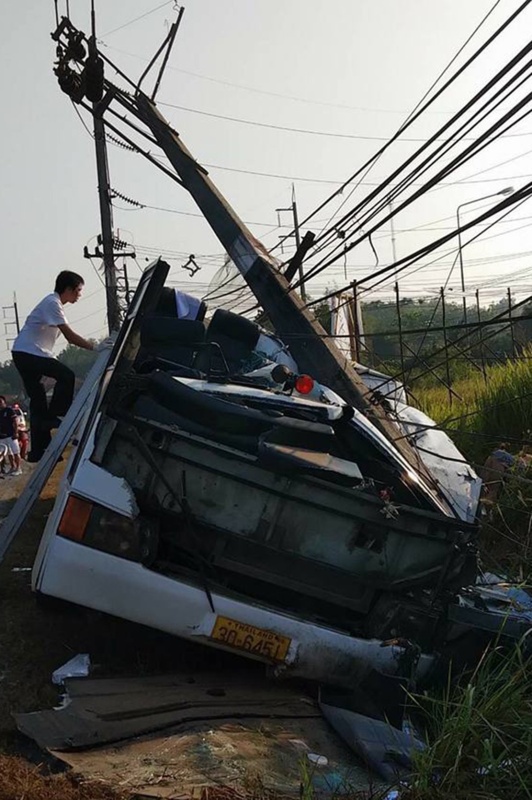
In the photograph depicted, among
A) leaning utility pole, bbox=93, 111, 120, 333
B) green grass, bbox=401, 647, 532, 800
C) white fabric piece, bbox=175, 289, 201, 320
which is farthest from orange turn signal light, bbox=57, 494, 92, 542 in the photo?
leaning utility pole, bbox=93, 111, 120, 333

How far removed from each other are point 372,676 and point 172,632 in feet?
3.40

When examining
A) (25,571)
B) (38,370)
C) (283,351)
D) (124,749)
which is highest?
(283,351)

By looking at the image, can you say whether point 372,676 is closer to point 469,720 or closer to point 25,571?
point 469,720

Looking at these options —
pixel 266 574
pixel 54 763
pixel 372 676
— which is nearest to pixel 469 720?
pixel 372 676

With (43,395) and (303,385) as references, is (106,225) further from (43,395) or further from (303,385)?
(303,385)

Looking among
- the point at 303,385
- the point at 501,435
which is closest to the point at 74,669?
the point at 303,385

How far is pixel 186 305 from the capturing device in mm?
6152

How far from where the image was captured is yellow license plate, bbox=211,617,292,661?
392cm

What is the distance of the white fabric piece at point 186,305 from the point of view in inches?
241

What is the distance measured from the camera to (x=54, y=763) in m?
2.96

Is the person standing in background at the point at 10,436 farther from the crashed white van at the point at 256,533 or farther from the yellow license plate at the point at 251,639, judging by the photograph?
the yellow license plate at the point at 251,639

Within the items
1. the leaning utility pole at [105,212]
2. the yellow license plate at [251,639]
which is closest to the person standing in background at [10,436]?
the leaning utility pole at [105,212]

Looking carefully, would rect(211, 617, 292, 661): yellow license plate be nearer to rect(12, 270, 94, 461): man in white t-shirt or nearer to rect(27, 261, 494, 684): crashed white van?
rect(27, 261, 494, 684): crashed white van

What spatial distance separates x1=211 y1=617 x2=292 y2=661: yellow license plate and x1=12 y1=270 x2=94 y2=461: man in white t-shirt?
3.35 m
